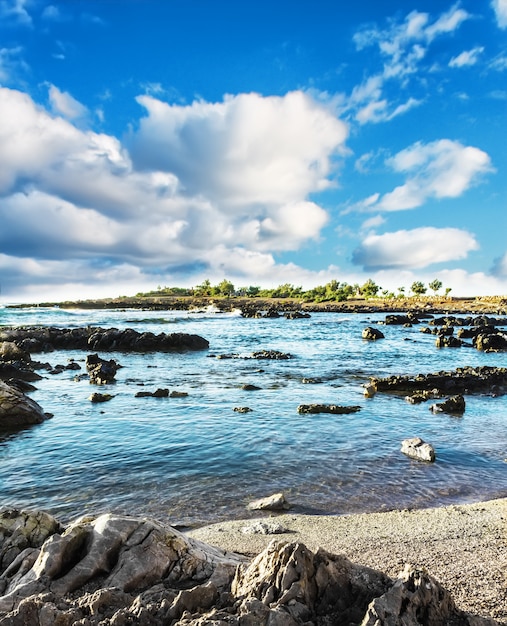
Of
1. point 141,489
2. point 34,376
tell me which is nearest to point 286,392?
point 141,489

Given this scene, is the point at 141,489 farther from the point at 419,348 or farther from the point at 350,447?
the point at 419,348

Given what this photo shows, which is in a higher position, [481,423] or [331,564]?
[331,564]

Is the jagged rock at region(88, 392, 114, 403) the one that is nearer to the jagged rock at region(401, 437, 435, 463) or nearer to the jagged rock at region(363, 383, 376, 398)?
the jagged rock at region(363, 383, 376, 398)

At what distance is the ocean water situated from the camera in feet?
39.3

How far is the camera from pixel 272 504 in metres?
11.2

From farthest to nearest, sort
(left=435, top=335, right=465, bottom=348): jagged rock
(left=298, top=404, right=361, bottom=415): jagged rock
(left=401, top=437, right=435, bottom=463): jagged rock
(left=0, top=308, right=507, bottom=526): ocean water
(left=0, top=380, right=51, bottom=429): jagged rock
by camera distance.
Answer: (left=435, top=335, right=465, bottom=348): jagged rock → (left=298, top=404, right=361, bottom=415): jagged rock → (left=0, top=380, right=51, bottom=429): jagged rock → (left=401, top=437, right=435, bottom=463): jagged rock → (left=0, top=308, right=507, bottom=526): ocean water

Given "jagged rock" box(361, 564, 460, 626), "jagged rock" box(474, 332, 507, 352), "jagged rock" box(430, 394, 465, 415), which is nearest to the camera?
"jagged rock" box(361, 564, 460, 626)

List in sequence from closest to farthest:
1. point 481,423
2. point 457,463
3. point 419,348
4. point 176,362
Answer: point 457,463 → point 481,423 → point 176,362 → point 419,348

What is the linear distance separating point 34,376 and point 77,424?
48.0 feet

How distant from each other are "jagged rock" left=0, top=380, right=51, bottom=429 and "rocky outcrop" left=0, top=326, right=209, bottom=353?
31.2m

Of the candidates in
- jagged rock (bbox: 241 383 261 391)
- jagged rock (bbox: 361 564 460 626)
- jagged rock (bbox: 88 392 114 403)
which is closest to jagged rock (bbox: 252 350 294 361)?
jagged rock (bbox: 241 383 261 391)

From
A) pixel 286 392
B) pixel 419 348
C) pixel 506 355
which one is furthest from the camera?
pixel 419 348

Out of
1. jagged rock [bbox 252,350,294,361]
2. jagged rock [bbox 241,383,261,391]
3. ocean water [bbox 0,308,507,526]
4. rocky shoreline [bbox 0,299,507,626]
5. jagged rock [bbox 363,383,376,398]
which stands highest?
rocky shoreline [bbox 0,299,507,626]

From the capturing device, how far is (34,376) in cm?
3262
